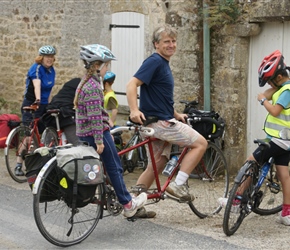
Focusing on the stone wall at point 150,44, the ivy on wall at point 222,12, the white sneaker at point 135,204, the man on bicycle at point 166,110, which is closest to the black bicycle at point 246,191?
the man on bicycle at point 166,110

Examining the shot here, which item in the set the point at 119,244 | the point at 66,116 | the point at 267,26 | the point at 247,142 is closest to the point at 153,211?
the point at 119,244

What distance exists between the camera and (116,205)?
679cm

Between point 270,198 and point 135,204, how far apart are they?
180 cm

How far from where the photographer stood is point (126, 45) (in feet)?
39.2

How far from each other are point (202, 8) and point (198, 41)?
1.53ft

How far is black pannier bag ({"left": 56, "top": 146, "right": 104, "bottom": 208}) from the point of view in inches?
247

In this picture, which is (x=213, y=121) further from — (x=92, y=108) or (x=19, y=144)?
(x=19, y=144)

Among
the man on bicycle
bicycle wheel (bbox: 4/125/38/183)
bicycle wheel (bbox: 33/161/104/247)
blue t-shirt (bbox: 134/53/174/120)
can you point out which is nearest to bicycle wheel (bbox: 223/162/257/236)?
the man on bicycle

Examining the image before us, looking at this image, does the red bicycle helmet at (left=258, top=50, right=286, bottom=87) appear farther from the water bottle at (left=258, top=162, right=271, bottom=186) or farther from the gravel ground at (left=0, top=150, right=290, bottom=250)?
the gravel ground at (left=0, top=150, right=290, bottom=250)

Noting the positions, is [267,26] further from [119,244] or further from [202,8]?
[119,244]

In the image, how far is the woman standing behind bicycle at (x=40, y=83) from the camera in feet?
32.7

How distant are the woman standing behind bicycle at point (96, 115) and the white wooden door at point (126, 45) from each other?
5073 mm

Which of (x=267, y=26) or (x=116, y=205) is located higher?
(x=267, y=26)

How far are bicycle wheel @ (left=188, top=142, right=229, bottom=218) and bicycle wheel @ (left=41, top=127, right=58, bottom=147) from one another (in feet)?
7.95
